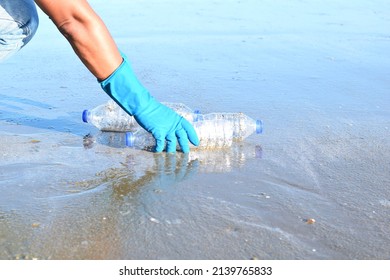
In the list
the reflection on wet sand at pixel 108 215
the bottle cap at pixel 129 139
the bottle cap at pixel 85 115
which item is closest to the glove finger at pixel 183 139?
the reflection on wet sand at pixel 108 215

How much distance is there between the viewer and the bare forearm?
240 centimetres

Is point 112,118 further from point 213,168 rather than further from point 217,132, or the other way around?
point 213,168

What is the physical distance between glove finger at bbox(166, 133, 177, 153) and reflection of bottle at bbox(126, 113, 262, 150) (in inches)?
7.4

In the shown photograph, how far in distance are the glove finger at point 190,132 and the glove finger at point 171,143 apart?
88 millimetres

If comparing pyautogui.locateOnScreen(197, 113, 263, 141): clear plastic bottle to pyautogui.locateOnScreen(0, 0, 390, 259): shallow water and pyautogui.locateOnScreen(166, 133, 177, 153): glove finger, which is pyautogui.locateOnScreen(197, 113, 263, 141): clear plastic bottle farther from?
pyautogui.locateOnScreen(166, 133, 177, 153): glove finger

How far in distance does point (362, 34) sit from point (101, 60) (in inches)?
217

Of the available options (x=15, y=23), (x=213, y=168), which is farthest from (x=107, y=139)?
(x=15, y=23)

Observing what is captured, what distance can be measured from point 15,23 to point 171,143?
3.66 feet

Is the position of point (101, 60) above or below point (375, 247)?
above

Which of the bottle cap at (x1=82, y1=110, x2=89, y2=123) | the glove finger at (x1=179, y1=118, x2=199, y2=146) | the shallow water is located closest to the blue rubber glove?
the glove finger at (x1=179, y1=118, x2=199, y2=146)

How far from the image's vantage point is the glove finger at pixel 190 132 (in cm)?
315
